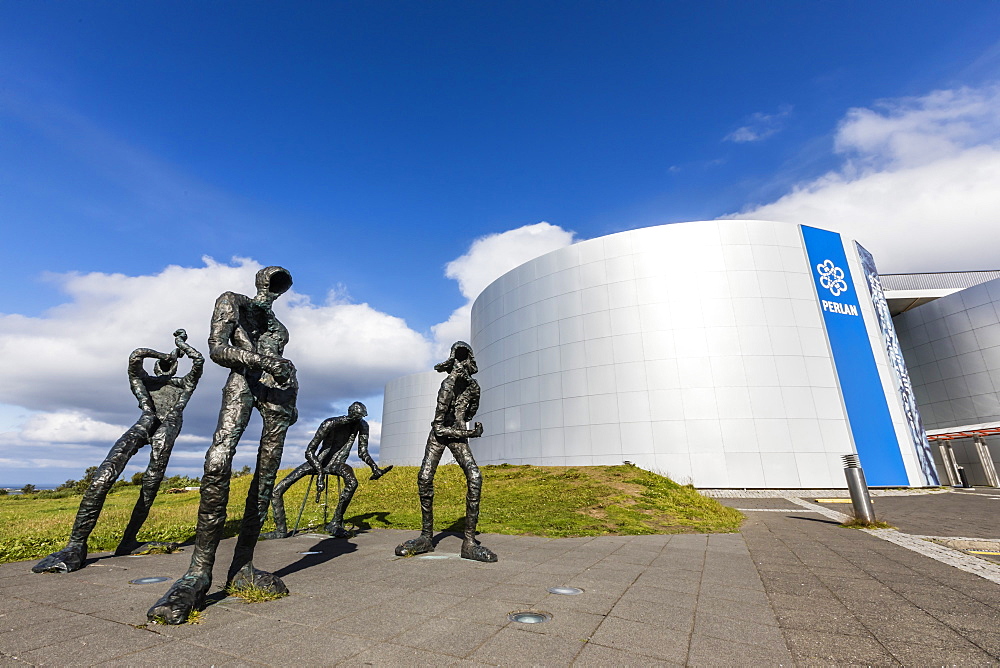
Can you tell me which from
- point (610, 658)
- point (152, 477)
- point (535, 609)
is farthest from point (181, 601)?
point (152, 477)

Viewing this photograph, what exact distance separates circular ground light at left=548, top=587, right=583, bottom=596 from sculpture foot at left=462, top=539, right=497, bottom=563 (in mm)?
1697

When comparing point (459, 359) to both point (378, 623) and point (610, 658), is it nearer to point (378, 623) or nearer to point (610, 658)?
point (378, 623)

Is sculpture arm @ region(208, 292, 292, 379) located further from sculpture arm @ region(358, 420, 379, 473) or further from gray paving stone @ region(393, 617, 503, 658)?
sculpture arm @ region(358, 420, 379, 473)

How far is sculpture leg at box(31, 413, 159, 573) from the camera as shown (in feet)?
17.6

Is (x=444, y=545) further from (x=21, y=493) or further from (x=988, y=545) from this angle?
(x=21, y=493)

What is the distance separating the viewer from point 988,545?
24.1 feet

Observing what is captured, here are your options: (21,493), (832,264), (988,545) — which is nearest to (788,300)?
(832,264)

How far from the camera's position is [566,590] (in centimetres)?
460

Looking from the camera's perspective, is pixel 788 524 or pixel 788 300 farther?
pixel 788 300

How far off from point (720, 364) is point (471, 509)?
20.5 metres

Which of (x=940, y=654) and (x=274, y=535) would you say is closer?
(x=940, y=654)

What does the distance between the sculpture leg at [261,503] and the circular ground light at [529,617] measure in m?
2.31

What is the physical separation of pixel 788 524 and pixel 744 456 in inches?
502

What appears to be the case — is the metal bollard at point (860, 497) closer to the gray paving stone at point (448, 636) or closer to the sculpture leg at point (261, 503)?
the gray paving stone at point (448, 636)
